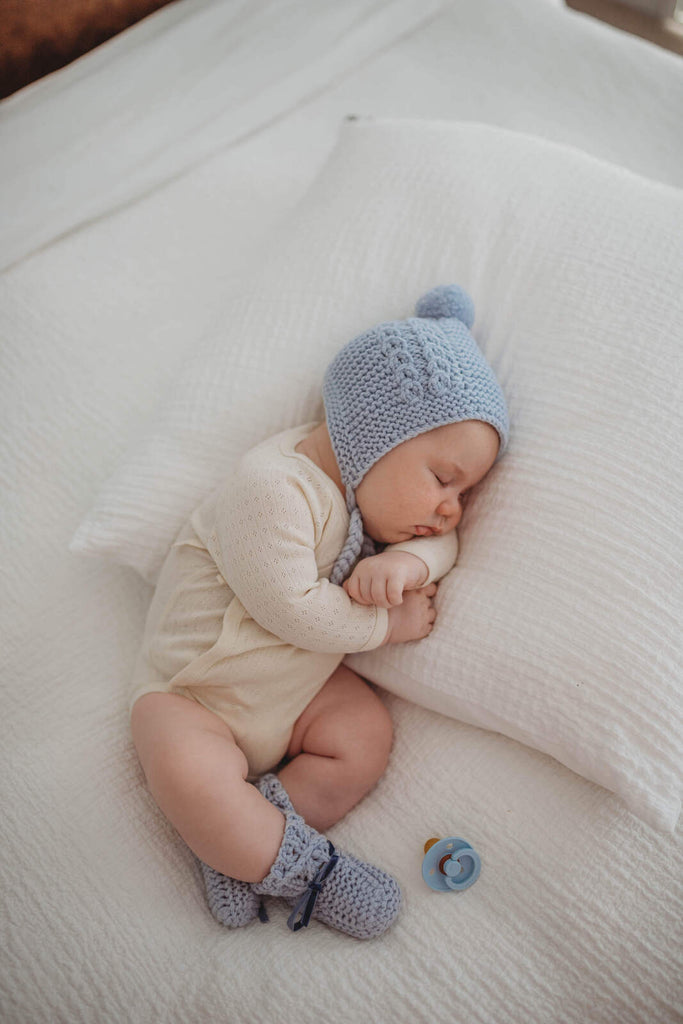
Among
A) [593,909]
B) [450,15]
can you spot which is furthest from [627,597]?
[450,15]

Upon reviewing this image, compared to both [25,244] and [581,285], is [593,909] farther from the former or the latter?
[25,244]

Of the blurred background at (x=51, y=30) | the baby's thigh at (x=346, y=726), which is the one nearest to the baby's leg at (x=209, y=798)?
the baby's thigh at (x=346, y=726)

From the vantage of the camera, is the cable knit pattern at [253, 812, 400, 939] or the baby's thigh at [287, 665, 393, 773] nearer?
the cable knit pattern at [253, 812, 400, 939]

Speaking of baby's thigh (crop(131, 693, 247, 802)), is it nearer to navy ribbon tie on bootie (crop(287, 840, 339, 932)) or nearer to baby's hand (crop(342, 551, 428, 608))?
navy ribbon tie on bootie (crop(287, 840, 339, 932))

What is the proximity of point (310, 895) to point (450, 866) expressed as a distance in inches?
6.9

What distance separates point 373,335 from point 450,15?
48.6 inches

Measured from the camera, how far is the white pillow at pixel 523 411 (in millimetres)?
878

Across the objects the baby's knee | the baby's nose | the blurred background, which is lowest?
the baby's knee


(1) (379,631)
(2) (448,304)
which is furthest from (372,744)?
(2) (448,304)

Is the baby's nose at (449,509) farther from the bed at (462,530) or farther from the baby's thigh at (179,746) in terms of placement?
the baby's thigh at (179,746)

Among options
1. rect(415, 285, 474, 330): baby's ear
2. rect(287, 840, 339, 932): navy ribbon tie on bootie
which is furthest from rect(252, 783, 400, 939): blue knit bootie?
rect(415, 285, 474, 330): baby's ear

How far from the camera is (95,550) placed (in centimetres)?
106

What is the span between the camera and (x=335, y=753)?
1.01 meters

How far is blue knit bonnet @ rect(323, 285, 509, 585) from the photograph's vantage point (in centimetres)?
97
